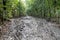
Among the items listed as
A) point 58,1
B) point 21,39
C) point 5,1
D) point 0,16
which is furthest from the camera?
point 58,1

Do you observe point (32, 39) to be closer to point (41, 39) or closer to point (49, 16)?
point (41, 39)

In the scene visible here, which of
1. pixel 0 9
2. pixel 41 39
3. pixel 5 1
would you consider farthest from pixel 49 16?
pixel 41 39

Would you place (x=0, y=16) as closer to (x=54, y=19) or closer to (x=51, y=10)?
(x=51, y=10)

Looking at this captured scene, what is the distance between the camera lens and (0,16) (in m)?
14.6

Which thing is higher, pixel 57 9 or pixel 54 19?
pixel 57 9

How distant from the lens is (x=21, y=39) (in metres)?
8.14

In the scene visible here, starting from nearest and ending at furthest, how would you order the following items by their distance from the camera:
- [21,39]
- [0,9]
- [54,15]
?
1. [21,39]
2. [0,9]
3. [54,15]

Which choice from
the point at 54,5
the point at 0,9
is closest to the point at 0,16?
the point at 0,9

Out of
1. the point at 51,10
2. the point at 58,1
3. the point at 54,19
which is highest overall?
the point at 58,1

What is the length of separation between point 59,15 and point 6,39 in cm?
1226

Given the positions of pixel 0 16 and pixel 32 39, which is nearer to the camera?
pixel 32 39

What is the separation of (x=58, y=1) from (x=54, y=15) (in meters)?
2.58

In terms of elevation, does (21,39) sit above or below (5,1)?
below

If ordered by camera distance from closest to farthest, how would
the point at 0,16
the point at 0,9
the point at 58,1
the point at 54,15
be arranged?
the point at 0,9
the point at 0,16
the point at 58,1
the point at 54,15
